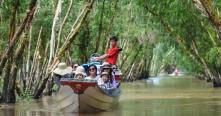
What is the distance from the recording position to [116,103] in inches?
758

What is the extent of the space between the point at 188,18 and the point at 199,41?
541cm

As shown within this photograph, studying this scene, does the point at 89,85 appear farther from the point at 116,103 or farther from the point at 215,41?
the point at 215,41

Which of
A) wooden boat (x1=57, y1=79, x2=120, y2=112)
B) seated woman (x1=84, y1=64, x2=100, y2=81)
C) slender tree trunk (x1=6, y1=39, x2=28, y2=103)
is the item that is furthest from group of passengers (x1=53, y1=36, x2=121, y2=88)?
slender tree trunk (x1=6, y1=39, x2=28, y2=103)

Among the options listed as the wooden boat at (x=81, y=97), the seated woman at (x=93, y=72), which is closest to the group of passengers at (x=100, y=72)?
the seated woman at (x=93, y=72)

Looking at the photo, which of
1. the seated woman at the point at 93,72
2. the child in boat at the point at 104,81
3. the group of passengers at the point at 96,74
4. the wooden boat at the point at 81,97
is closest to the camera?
the wooden boat at the point at 81,97

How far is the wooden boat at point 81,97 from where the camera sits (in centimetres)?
1560

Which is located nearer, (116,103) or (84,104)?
(84,104)

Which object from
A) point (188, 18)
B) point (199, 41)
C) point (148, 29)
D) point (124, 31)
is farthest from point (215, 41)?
point (124, 31)

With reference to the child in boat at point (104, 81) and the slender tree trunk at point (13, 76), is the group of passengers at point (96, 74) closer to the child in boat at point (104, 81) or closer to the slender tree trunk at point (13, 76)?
the child in boat at point (104, 81)

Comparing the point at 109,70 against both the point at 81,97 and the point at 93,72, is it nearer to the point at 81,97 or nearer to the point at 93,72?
the point at 93,72

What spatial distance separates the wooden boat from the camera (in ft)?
51.2

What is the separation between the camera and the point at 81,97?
15859mm

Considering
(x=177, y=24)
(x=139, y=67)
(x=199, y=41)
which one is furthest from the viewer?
(x=139, y=67)

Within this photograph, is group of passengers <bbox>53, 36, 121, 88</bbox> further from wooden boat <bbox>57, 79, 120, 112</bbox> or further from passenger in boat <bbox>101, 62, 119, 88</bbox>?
wooden boat <bbox>57, 79, 120, 112</bbox>
